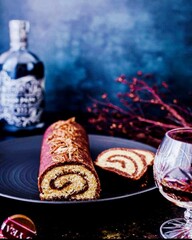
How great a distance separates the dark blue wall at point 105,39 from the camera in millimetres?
1851

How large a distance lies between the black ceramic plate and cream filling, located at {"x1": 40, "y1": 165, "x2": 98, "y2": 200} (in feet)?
0.11

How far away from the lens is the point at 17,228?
2.93ft

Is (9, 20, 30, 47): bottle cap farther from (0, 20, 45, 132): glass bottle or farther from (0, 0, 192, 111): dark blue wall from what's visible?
(0, 0, 192, 111): dark blue wall

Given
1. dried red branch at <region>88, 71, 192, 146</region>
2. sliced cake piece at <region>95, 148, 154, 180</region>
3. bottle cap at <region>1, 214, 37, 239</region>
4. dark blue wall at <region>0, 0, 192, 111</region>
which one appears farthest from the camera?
dark blue wall at <region>0, 0, 192, 111</region>

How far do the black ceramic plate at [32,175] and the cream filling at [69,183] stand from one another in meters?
0.03

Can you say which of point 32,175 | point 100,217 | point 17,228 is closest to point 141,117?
point 32,175

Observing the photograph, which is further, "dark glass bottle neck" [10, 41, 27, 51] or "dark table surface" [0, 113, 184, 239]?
"dark glass bottle neck" [10, 41, 27, 51]

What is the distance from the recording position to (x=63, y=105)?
6.57ft

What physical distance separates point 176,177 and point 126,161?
317 millimetres

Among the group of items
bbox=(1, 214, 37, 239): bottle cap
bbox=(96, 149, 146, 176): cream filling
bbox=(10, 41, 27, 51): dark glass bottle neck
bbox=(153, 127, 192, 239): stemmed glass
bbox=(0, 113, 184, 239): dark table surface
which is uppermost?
bbox=(10, 41, 27, 51): dark glass bottle neck

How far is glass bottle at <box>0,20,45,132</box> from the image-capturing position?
1.63 m

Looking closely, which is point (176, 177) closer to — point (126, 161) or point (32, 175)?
point (126, 161)

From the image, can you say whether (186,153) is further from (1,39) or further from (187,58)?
(1,39)

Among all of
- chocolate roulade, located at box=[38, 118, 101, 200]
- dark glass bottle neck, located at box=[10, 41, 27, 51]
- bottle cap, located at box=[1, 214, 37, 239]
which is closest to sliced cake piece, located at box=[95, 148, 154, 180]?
chocolate roulade, located at box=[38, 118, 101, 200]
